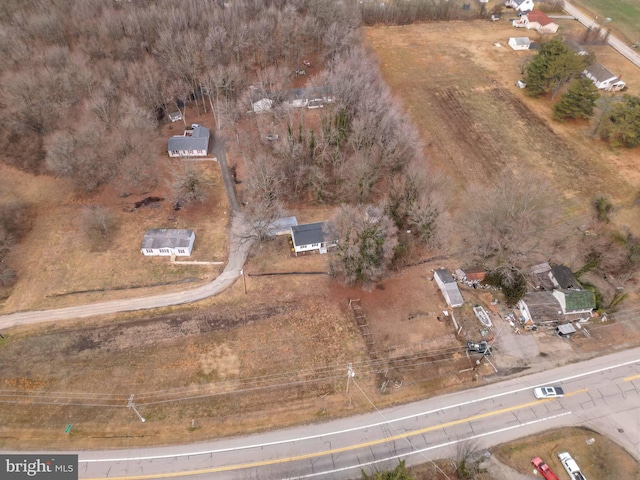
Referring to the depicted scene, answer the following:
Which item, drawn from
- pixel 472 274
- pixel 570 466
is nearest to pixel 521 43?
pixel 472 274

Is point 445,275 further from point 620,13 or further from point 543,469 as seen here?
point 620,13

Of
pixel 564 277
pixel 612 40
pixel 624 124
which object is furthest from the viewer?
pixel 612 40

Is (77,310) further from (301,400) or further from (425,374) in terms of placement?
(425,374)

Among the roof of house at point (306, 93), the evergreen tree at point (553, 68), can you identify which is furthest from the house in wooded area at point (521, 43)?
the roof of house at point (306, 93)

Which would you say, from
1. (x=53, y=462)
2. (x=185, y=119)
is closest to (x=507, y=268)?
(x=53, y=462)

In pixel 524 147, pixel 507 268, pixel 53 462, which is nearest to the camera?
pixel 53 462

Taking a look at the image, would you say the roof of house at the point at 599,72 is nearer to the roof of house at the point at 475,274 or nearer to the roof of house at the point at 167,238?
the roof of house at the point at 475,274
